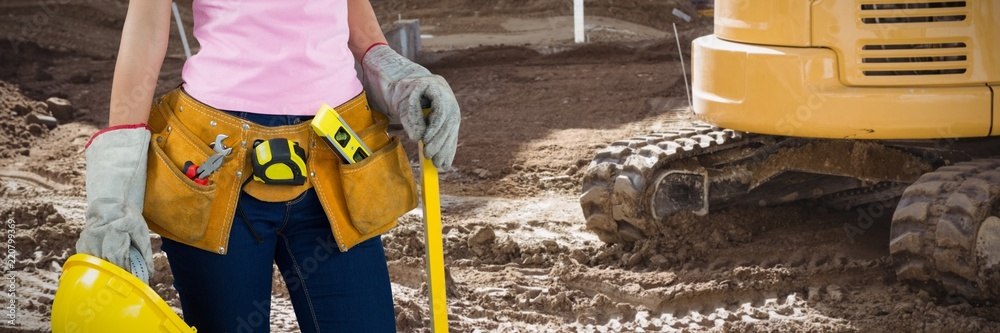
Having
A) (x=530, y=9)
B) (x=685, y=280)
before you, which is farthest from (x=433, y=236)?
(x=530, y=9)

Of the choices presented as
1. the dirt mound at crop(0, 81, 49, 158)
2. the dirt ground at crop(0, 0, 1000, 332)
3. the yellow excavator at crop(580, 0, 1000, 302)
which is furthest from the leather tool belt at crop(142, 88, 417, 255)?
the dirt mound at crop(0, 81, 49, 158)

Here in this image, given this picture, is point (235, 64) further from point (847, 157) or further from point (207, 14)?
point (847, 157)

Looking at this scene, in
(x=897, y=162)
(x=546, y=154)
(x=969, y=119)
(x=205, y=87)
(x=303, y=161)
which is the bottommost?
(x=546, y=154)

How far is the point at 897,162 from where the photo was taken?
480 centimetres

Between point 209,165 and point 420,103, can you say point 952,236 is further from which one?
point 209,165

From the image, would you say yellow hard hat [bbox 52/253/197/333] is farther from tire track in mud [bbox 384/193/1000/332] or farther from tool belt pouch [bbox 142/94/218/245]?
tire track in mud [bbox 384/193/1000/332]

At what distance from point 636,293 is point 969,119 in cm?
142

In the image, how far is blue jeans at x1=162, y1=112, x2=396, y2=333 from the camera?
6.81ft

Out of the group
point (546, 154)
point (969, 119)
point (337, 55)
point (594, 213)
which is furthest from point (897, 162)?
point (337, 55)

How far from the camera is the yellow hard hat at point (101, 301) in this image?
185 centimetres

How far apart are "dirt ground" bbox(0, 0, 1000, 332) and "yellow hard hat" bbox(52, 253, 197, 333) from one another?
86.5 inches

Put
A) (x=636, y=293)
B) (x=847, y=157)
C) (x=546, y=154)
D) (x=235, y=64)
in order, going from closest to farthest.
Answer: (x=235, y=64)
(x=636, y=293)
(x=847, y=157)
(x=546, y=154)

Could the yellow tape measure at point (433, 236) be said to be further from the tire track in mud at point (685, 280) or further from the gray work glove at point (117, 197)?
the tire track in mud at point (685, 280)

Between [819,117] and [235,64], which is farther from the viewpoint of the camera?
[819,117]
